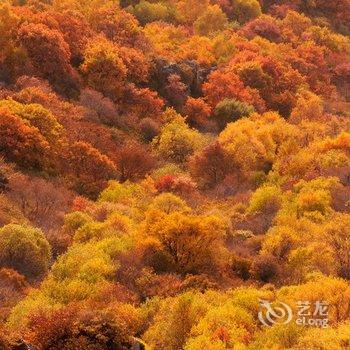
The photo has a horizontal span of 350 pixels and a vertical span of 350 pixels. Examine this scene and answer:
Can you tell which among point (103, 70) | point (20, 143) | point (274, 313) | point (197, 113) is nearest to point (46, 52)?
point (103, 70)

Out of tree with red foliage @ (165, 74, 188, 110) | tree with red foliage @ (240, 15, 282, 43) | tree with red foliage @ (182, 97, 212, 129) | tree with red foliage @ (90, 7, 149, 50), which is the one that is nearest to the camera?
tree with red foliage @ (182, 97, 212, 129)

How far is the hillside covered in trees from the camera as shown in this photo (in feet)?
91.6

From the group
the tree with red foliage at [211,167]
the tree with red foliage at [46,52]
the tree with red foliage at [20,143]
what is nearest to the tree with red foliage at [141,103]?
the tree with red foliage at [46,52]

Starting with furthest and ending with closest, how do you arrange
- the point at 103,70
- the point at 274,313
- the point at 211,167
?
1. the point at 103,70
2. the point at 211,167
3. the point at 274,313

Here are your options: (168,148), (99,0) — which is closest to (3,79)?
(168,148)

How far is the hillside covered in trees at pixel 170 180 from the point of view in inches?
1099

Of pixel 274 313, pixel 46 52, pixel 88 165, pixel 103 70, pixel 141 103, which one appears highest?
pixel 46 52

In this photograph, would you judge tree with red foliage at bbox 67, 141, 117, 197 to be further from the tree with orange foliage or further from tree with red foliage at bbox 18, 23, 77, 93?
the tree with orange foliage

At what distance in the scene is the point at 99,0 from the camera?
347 ft

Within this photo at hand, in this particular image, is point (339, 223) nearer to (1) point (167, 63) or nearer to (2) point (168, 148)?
(2) point (168, 148)

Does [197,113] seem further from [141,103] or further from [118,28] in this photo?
[118,28]

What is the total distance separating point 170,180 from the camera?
59.0 metres

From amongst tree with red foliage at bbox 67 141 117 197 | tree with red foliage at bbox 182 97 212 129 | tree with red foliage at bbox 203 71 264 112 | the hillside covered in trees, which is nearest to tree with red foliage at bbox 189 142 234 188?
the hillside covered in trees

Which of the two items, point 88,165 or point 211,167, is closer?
point 88,165
